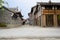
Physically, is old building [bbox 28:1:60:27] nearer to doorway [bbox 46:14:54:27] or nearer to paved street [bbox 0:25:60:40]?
doorway [bbox 46:14:54:27]

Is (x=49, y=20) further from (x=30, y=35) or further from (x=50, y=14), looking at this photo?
(x=30, y=35)

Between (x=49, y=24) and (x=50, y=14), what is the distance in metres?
2.35

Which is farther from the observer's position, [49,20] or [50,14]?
[50,14]

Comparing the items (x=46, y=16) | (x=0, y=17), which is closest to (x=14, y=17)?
(x=0, y=17)

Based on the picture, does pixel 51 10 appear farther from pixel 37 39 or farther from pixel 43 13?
pixel 37 39

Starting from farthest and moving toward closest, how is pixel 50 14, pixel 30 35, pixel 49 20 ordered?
pixel 50 14, pixel 49 20, pixel 30 35

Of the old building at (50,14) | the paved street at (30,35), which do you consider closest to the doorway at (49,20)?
the old building at (50,14)

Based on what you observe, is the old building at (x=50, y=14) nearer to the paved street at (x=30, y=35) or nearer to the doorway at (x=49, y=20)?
the doorway at (x=49, y=20)

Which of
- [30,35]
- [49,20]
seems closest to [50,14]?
[49,20]

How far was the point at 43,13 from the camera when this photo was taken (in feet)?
140

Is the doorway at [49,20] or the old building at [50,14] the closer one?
the old building at [50,14]

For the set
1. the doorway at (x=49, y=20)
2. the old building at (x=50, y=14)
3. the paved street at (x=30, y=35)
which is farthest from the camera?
the doorway at (x=49, y=20)

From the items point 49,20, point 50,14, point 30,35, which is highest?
point 50,14

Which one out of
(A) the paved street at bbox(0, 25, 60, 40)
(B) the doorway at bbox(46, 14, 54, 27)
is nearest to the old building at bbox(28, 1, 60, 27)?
(B) the doorway at bbox(46, 14, 54, 27)
